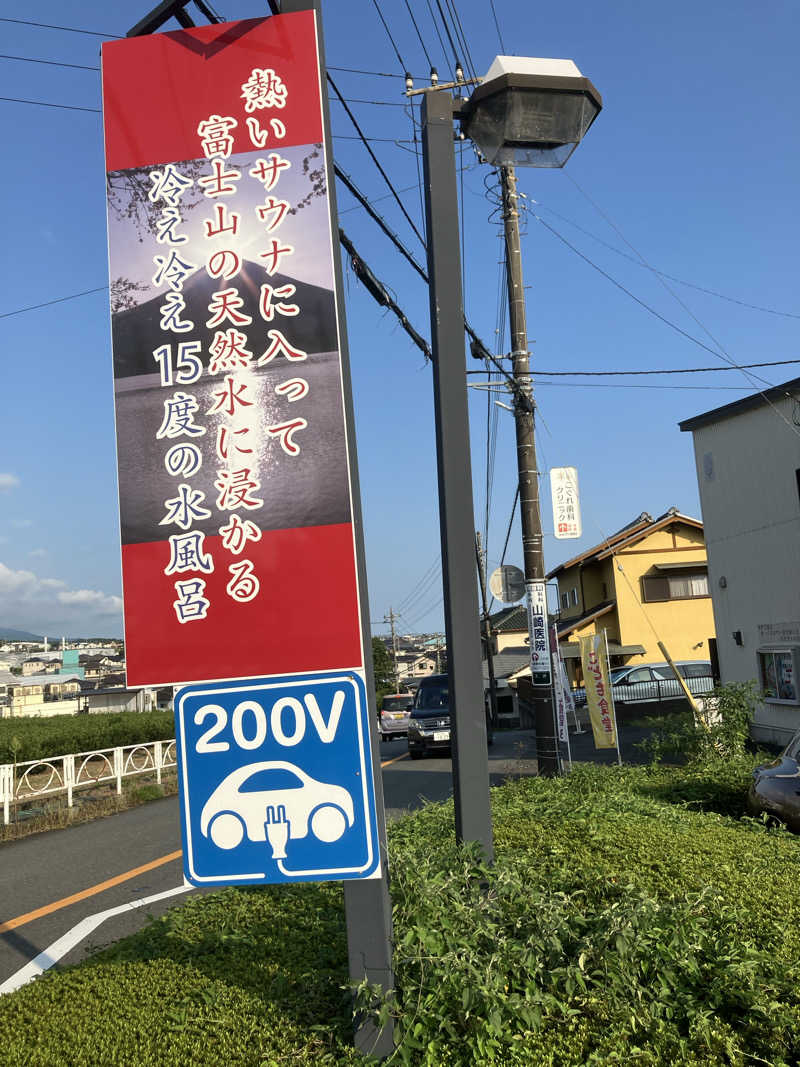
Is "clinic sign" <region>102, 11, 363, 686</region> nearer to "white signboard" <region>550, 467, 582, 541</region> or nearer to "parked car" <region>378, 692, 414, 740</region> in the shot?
"white signboard" <region>550, 467, 582, 541</region>

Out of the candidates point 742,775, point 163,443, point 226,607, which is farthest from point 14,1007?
point 742,775

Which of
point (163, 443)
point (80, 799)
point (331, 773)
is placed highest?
point (163, 443)

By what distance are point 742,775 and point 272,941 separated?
23.2 feet

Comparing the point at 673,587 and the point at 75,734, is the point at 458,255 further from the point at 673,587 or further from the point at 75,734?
the point at 673,587

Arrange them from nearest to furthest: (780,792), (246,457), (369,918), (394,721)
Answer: (369,918), (246,457), (780,792), (394,721)

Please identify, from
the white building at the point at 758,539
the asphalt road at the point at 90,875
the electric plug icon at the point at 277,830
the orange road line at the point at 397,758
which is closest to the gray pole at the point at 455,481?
the electric plug icon at the point at 277,830

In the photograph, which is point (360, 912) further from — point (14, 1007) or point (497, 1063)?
point (14, 1007)

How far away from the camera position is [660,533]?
34719mm

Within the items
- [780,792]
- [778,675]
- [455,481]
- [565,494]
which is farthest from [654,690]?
[455,481]

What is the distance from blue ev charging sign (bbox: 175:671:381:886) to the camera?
11.1 ft

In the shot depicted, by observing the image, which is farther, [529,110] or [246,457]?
[529,110]

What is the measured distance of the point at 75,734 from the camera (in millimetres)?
20859

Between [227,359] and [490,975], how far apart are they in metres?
2.73

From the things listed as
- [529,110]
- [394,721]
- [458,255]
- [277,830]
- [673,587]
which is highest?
[529,110]
